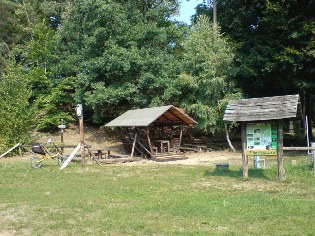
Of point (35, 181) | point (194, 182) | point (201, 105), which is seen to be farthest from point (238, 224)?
point (201, 105)

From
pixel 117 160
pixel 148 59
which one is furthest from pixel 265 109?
pixel 148 59

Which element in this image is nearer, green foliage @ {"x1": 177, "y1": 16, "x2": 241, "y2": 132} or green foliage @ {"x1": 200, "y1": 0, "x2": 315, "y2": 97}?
green foliage @ {"x1": 200, "y1": 0, "x2": 315, "y2": 97}

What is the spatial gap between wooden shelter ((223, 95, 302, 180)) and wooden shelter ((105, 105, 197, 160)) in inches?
339

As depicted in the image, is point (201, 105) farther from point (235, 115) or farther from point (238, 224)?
point (238, 224)

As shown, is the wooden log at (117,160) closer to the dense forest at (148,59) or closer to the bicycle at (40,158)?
the bicycle at (40,158)

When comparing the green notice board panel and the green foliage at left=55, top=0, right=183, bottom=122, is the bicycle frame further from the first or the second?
the green notice board panel

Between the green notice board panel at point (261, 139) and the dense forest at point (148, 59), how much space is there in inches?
444

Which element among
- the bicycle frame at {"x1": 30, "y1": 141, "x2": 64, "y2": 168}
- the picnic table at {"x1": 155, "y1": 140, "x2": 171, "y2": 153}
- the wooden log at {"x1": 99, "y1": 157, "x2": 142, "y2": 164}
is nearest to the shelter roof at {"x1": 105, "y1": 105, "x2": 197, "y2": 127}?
the picnic table at {"x1": 155, "y1": 140, "x2": 171, "y2": 153}

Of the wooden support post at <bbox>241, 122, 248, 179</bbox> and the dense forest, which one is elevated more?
the dense forest

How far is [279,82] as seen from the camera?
84.0 feet

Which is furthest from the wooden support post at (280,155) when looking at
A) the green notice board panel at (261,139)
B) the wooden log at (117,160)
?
the wooden log at (117,160)

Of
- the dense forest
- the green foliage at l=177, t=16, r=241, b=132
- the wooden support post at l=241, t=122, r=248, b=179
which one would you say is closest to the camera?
the wooden support post at l=241, t=122, r=248, b=179

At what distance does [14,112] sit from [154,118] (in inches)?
401

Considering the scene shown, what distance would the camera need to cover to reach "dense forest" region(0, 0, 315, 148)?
24656 mm
